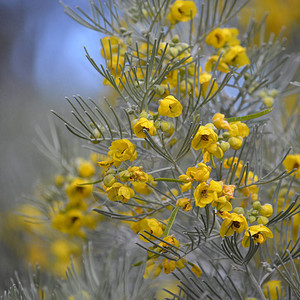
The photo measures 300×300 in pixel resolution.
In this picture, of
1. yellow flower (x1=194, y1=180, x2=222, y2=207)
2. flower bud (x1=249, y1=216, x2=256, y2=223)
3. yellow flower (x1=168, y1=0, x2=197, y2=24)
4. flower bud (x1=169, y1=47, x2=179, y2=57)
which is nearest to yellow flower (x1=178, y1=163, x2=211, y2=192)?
yellow flower (x1=194, y1=180, x2=222, y2=207)

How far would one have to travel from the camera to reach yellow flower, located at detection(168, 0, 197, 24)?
2.35 ft

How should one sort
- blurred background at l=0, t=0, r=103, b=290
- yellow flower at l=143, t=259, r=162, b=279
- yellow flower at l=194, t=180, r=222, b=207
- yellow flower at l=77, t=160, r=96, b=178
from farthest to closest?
blurred background at l=0, t=0, r=103, b=290
yellow flower at l=77, t=160, r=96, b=178
yellow flower at l=143, t=259, r=162, b=279
yellow flower at l=194, t=180, r=222, b=207

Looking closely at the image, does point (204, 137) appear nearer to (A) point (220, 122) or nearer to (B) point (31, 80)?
(A) point (220, 122)

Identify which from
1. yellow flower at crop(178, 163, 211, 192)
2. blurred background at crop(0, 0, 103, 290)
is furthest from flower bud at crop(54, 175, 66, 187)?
yellow flower at crop(178, 163, 211, 192)

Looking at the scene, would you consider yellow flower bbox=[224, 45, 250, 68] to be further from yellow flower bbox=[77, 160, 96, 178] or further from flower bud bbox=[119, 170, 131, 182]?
yellow flower bbox=[77, 160, 96, 178]

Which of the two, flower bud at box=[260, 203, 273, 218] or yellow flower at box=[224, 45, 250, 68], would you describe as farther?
yellow flower at box=[224, 45, 250, 68]

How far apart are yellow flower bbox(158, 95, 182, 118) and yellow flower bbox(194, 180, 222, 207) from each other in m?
0.12

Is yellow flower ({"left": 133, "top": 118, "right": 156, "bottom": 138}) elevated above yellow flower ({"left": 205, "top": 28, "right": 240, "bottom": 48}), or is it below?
below

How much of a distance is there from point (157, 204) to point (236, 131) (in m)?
0.19

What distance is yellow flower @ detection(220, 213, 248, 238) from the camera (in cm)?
51

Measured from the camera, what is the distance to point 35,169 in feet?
4.69

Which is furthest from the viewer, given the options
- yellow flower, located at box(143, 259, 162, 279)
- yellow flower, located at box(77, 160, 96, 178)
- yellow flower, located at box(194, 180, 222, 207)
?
yellow flower, located at box(77, 160, 96, 178)

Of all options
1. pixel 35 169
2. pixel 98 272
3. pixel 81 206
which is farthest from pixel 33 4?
pixel 98 272

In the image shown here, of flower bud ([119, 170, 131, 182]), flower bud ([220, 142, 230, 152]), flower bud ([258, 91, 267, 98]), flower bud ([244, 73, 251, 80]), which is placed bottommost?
flower bud ([119, 170, 131, 182])
